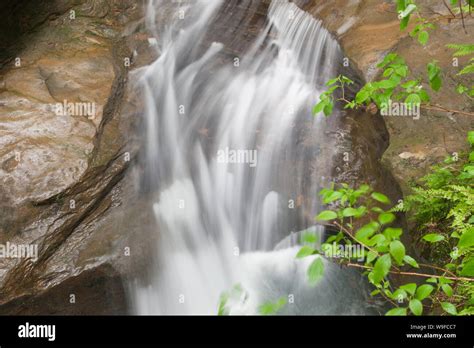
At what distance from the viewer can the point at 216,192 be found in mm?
6445

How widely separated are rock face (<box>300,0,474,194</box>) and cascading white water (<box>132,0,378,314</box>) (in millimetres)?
434

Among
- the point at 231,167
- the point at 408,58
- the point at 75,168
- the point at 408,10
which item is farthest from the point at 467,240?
the point at 408,58

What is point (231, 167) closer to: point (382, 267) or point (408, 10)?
point (408, 10)

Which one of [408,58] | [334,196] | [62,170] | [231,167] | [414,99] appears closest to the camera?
[334,196]

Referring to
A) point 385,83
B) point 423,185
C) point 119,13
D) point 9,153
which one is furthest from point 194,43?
point 385,83

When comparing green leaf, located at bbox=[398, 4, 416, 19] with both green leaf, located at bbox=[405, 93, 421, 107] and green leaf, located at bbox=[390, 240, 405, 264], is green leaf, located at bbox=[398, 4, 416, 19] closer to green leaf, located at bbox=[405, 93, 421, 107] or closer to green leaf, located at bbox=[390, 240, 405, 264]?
green leaf, located at bbox=[405, 93, 421, 107]

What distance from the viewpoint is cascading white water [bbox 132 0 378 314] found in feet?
18.7

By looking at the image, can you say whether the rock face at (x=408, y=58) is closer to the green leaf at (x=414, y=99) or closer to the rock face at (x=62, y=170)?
the green leaf at (x=414, y=99)

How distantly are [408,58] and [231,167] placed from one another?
3255 millimetres

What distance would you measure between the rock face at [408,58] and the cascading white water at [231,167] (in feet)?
1.42

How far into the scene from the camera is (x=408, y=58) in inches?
250

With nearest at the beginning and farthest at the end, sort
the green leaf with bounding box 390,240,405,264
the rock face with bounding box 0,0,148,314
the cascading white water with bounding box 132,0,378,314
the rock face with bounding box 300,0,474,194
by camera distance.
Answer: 1. the green leaf with bounding box 390,240,405,264
2. the rock face with bounding box 300,0,474,194
3. the rock face with bounding box 0,0,148,314
4. the cascading white water with bounding box 132,0,378,314

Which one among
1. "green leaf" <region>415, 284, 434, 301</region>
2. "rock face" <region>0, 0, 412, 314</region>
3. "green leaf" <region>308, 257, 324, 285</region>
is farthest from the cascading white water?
"green leaf" <region>308, 257, 324, 285</region>
